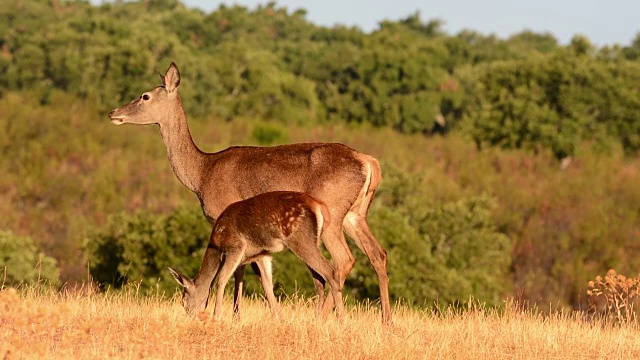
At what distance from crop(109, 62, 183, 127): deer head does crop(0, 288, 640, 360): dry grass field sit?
2253 millimetres

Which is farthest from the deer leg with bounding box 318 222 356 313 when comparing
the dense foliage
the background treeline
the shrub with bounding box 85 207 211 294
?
the dense foliage

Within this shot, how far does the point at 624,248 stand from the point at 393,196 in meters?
11.2

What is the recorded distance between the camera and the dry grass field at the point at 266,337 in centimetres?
886

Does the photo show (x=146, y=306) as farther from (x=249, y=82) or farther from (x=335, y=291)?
(x=249, y=82)

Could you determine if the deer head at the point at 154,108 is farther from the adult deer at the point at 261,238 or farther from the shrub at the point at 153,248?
the shrub at the point at 153,248

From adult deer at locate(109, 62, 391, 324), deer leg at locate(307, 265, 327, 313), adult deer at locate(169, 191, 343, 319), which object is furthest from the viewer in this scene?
adult deer at locate(109, 62, 391, 324)

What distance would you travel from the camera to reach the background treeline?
32.5m

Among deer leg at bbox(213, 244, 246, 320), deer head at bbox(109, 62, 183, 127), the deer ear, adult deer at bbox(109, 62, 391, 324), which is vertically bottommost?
deer leg at bbox(213, 244, 246, 320)

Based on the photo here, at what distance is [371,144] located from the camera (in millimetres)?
63031

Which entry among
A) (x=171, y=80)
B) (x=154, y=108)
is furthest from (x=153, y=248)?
(x=171, y=80)

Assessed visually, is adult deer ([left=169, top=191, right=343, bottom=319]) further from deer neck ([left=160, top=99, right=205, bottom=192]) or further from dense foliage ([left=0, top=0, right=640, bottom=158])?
dense foliage ([left=0, top=0, right=640, bottom=158])

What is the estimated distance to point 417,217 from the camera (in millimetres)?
38438

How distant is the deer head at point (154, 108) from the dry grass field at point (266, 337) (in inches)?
88.7

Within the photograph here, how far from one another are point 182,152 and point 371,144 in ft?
166
